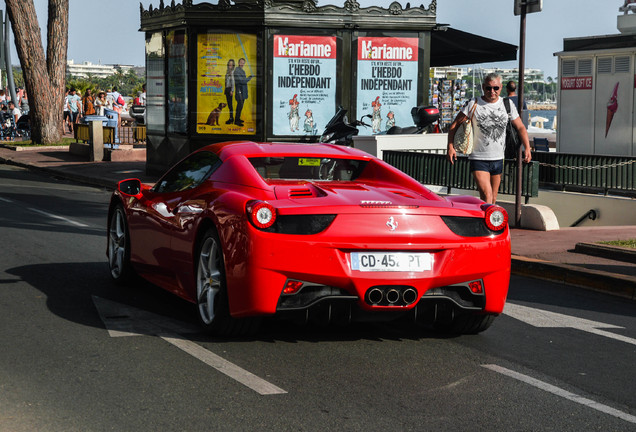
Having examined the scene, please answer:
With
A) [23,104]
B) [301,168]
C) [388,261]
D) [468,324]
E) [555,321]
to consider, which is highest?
[23,104]

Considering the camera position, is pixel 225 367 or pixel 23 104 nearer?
pixel 225 367

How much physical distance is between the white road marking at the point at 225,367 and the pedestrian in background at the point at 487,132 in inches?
220

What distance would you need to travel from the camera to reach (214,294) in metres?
6.71

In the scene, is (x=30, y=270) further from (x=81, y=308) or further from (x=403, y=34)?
(x=403, y=34)

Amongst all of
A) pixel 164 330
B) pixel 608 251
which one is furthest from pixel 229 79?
pixel 164 330

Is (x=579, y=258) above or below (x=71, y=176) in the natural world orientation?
above

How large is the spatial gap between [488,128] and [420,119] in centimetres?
988

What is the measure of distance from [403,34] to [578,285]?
1380 centimetres

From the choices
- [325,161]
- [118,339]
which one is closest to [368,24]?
[325,161]

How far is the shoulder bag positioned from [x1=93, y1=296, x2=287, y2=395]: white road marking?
4797 millimetres

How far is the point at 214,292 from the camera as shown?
6.71m

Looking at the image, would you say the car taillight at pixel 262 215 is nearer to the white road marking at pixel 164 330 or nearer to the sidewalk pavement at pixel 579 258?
the white road marking at pixel 164 330

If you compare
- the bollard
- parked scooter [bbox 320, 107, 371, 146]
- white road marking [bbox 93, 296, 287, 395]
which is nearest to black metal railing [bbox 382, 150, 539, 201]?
parked scooter [bbox 320, 107, 371, 146]

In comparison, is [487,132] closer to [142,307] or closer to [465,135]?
[465,135]
